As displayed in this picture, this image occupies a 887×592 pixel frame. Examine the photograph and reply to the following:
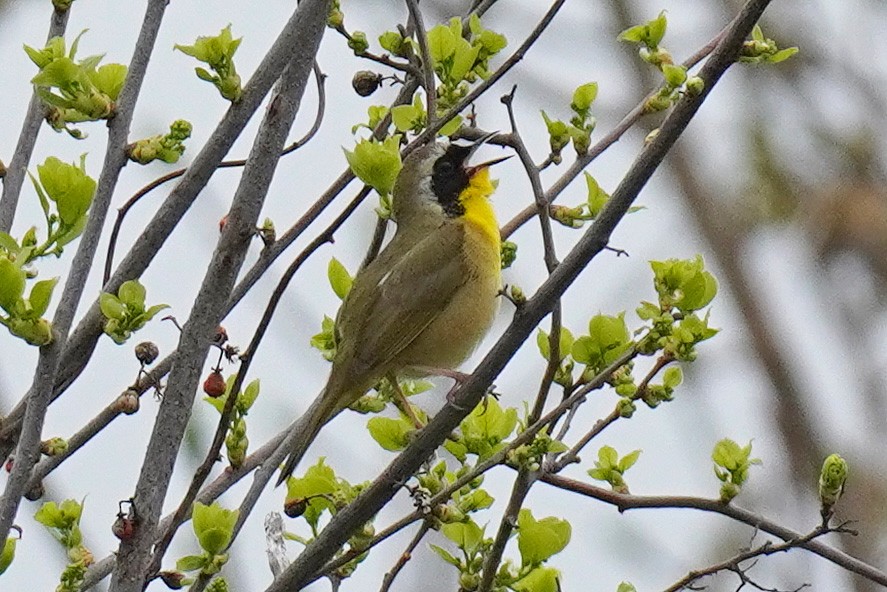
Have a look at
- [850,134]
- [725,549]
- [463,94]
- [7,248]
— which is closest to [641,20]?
[850,134]

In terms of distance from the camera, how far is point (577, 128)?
2.58 m

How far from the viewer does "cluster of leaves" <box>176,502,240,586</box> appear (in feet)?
7.18

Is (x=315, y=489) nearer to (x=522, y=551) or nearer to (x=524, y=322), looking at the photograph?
(x=522, y=551)

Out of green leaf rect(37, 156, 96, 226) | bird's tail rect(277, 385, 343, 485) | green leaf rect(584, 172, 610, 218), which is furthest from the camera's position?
bird's tail rect(277, 385, 343, 485)

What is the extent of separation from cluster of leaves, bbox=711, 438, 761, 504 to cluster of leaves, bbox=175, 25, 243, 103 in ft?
3.52

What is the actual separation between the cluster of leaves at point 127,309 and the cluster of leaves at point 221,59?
1.24ft

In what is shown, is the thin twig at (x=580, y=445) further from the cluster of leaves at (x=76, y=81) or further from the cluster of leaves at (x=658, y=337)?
the cluster of leaves at (x=76, y=81)

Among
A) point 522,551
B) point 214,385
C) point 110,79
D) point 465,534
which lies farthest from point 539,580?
point 110,79

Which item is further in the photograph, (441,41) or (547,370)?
(441,41)

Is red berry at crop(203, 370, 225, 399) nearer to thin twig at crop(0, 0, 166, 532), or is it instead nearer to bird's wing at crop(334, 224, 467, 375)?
thin twig at crop(0, 0, 166, 532)

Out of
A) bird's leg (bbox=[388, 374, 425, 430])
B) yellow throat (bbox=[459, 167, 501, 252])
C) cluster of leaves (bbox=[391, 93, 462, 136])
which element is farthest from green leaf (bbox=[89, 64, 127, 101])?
yellow throat (bbox=[459, 167, 501, 252])

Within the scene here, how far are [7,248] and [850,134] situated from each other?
369cm

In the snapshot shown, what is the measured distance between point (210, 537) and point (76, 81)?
2.68 ft

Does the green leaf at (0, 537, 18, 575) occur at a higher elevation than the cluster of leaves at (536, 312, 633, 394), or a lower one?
lower
